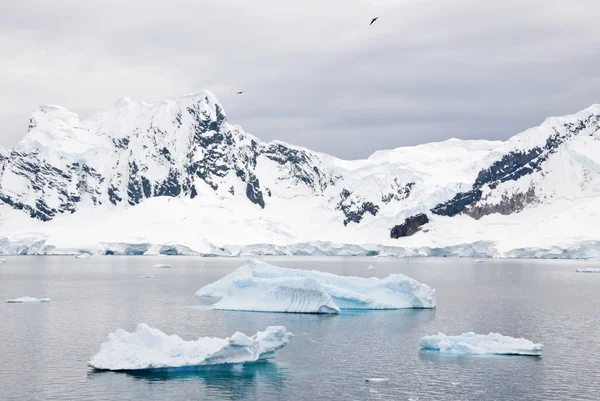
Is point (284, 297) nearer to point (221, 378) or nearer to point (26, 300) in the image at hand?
point (26, 300)

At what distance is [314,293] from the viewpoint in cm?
5334

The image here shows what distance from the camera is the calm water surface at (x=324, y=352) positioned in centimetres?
2944

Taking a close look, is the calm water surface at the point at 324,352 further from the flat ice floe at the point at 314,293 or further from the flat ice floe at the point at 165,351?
the flat ice floe at the point at 314,293

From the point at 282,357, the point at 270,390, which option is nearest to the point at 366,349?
the point at 282,357

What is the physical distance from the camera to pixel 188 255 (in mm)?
198375

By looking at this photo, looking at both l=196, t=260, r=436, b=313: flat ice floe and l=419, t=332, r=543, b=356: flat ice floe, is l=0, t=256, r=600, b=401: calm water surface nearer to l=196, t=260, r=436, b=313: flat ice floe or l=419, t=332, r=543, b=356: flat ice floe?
l=419, t=332, r=543, b=356: flat ice floe

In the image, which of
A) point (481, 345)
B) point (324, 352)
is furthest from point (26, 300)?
point (481, 345)

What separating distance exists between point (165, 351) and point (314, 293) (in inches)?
870

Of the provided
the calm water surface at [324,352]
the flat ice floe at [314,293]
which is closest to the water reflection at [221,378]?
the calm water surface at [324,352]

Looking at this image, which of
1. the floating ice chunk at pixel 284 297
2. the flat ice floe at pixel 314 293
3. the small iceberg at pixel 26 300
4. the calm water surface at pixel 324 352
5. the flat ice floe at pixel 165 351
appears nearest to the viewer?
the calm water surface at pixel 324 352

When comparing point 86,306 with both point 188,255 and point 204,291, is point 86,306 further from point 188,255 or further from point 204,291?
point 188,255

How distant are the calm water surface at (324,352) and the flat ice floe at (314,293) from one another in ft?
5.14

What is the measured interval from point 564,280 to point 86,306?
62.2m

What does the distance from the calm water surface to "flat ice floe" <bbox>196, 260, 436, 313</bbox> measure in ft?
5.14
